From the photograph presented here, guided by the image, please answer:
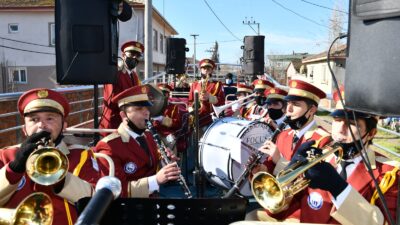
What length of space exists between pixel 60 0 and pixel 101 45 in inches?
22.8

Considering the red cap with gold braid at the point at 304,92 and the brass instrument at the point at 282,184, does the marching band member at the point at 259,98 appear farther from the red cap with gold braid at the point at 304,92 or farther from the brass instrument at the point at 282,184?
the brass instrument at the point at 282,184

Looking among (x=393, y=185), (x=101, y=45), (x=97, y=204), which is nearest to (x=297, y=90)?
(x=393, y=185)

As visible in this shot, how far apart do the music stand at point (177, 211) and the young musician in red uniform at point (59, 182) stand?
43cm

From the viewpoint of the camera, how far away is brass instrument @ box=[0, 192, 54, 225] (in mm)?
1831

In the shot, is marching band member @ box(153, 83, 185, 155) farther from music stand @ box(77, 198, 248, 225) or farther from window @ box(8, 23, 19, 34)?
window @ box(8, 23, 19, 34)

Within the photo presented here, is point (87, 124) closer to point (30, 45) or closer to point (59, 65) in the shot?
point (59, 65)

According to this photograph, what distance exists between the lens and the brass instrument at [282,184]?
6.68ft

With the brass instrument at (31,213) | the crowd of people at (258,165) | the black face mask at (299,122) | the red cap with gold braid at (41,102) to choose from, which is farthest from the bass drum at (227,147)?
the brass instrument at (31,213)

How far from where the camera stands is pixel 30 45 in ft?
79.1

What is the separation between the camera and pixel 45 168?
2021 millimetres

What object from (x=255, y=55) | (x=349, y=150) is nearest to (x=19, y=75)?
(x=255, y=55)

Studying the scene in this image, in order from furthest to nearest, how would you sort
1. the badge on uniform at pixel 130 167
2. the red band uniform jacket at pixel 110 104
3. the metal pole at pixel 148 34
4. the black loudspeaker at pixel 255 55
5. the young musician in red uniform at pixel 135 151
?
the black loudspeaker at pixel 255 55, the metal pole at pixel 148 34, the red band uniform jacket at pixel 110 104, the badge on uniform at pixel 130 167, the young musician in red uniform at pixel 135 151

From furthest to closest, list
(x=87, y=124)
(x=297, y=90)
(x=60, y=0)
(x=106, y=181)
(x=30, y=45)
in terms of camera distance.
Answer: (x=30, y=45), (x=87, y=124), (x=60, y=0), (x=297, y=90), (x=106, y=181)

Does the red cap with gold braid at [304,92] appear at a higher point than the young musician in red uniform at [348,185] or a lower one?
higher
